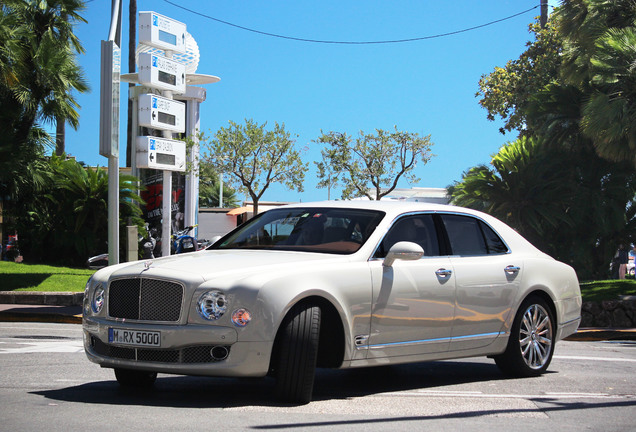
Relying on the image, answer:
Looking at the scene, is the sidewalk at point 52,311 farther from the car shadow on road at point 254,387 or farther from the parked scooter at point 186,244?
the car shadow on road at point 254,387

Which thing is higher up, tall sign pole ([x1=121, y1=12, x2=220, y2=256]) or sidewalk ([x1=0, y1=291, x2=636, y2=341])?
tall sign pole ([x1=121, y1=12, x2=220, y2=256])

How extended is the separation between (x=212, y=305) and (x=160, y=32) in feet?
71.6

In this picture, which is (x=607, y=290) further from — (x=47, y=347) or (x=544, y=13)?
(x=544, y=13)

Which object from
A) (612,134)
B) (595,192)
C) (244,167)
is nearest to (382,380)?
(612,134)

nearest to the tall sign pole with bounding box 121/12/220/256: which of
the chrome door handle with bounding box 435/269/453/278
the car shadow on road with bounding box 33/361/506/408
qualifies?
the car shadow on road with bounding box 33/361/506/408

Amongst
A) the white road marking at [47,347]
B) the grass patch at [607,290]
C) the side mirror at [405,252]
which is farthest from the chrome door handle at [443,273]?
the grass patch at [607,290]

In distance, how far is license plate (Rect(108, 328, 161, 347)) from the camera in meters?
6.00

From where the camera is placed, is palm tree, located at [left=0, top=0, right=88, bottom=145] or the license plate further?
palm tree, located at [left=0, top=0, right=88, bottom=145]

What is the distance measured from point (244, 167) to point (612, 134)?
26.7 m

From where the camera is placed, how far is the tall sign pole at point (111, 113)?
17375 mm

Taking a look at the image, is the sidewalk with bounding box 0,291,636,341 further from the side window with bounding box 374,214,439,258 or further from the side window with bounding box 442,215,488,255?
the side window with bounding box 374,214,439,258

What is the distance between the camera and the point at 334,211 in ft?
24.2

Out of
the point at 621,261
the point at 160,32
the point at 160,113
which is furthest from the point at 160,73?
the point at 621,261

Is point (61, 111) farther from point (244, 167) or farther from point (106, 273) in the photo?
point (244, 167)
